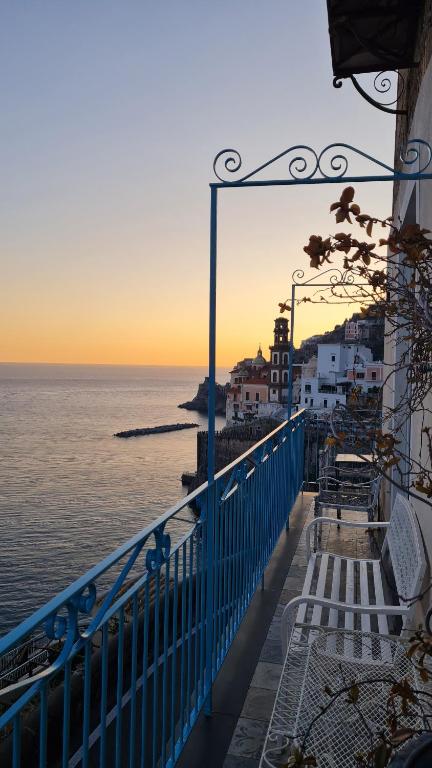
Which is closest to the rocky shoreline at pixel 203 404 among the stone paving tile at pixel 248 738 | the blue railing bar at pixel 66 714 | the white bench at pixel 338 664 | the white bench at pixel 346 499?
the white bench at pixel 346 499

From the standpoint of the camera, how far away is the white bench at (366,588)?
7.95 feet

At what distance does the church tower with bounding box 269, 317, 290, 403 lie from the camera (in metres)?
64.1

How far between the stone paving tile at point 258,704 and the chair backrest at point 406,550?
2.41 feet

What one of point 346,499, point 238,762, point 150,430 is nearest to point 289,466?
point 346,499

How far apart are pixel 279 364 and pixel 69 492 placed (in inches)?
1336

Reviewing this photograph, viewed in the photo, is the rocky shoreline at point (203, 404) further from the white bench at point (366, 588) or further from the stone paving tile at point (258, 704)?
the stone paving tile at point (258, 704)

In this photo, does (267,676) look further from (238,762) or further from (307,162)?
(307,162)

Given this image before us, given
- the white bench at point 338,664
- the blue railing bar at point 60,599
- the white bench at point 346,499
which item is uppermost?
the blue railing bar at point 60,599

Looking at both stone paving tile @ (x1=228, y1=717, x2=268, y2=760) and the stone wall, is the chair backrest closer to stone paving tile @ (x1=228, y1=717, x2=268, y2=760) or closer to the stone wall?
stone paving tile @ (x1=228, y1=717, x2=268, y2=760)

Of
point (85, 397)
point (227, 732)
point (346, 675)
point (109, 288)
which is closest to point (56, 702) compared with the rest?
point (227, 732)

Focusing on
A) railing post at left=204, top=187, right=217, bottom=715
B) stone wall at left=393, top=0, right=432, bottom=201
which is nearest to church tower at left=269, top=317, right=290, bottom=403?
stone wall at left=393, top=0, right=432, bottom=201

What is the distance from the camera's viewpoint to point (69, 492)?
124 ft

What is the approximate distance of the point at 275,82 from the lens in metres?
6.51

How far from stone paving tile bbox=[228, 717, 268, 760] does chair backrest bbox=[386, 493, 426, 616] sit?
782 millimetres
